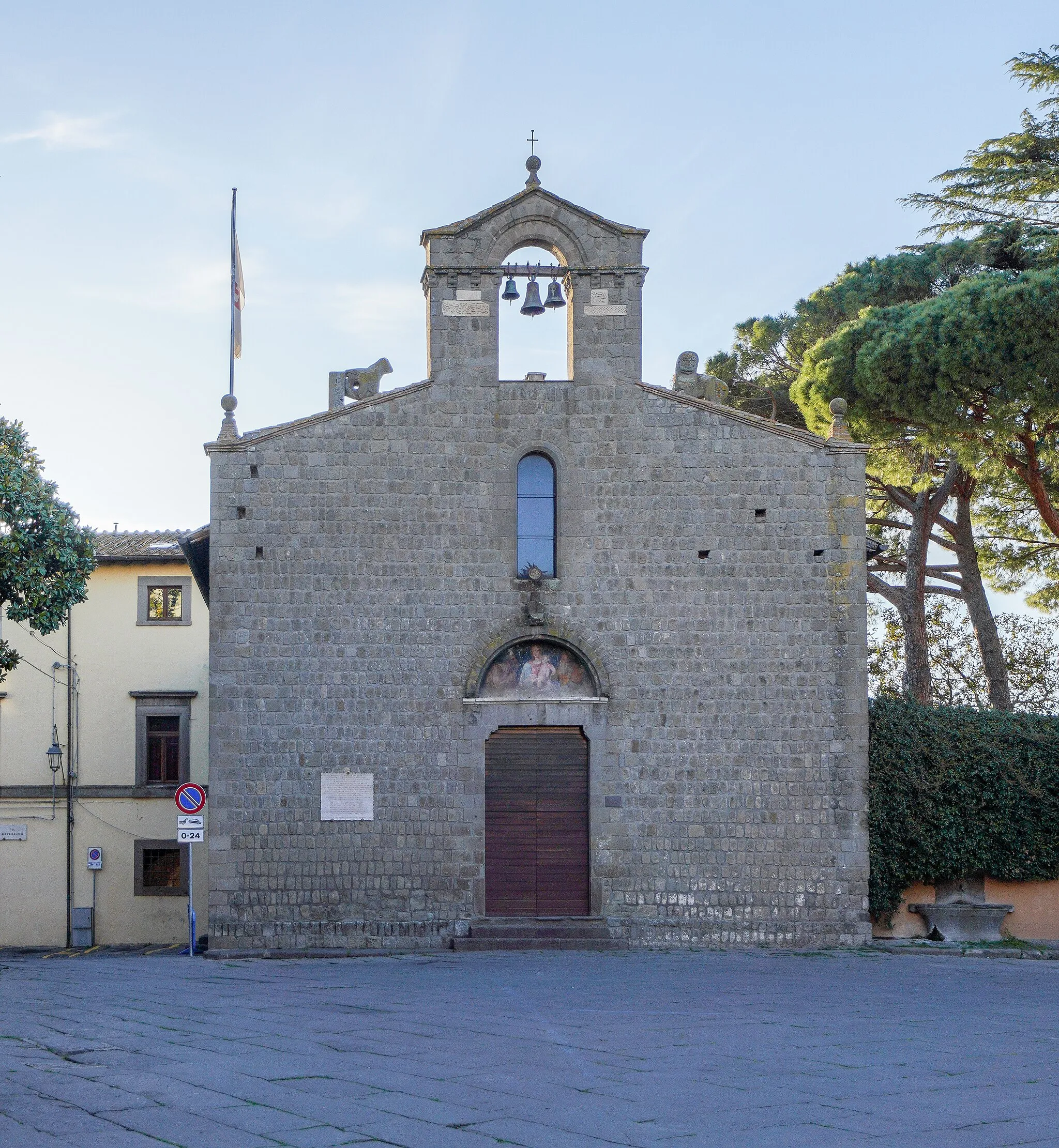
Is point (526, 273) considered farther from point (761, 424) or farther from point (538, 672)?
point (538, 672)

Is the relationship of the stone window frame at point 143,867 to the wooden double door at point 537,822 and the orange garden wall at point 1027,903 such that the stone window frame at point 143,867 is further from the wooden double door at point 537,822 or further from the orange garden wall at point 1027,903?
the orange garden wall at point 1027,903

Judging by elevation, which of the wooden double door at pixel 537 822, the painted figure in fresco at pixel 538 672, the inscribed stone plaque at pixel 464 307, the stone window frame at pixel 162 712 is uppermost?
the inscribed stone plaque at pixel 464 307

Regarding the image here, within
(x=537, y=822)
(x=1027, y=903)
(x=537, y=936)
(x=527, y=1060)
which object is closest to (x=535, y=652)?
(x=537, y=822)

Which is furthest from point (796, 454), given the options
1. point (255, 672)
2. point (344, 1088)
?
point (344, 1088)

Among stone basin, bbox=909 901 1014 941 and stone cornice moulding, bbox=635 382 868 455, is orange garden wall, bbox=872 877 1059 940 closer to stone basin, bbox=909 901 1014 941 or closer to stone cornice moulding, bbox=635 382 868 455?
stone basin, bbox=909 901 1014 941

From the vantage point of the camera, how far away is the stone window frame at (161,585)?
1198 inches

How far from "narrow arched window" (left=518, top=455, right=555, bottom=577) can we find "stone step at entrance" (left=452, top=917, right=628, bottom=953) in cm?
479

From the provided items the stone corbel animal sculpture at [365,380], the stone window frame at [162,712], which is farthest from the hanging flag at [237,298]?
the stone window frame at [162,712]

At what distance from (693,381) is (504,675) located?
5201 millimetres

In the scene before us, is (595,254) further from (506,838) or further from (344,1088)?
(344,1088)

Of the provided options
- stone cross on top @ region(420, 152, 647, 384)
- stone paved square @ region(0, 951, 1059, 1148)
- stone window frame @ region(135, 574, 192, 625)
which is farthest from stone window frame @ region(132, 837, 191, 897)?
stone cross on top @ region(420, 152, 647, 384)

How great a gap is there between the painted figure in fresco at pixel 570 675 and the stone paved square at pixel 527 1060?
15.2 feet

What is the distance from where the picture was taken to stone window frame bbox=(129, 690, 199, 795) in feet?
98.7

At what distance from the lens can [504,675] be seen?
20297mm
